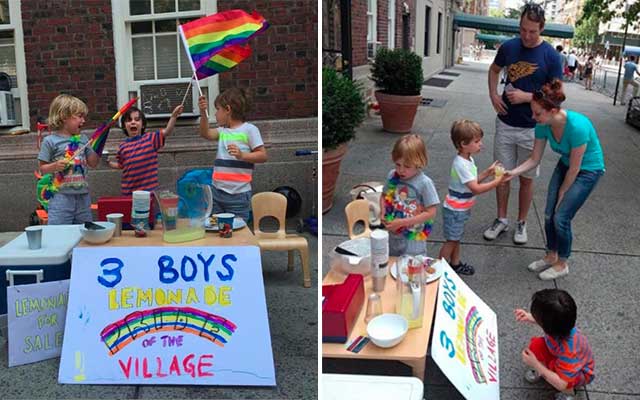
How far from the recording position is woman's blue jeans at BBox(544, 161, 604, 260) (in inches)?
140

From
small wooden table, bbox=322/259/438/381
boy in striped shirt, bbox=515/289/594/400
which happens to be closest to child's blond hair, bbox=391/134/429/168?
small wooden table, bbox=322/259/438/381

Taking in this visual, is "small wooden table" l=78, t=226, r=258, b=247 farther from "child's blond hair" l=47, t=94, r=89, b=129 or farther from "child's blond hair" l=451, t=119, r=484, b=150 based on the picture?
"child's blond hair" l=451, t=119, r=484, b=150

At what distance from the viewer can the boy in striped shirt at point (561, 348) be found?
2496mm

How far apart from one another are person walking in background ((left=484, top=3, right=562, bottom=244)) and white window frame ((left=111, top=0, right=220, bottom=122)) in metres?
2.77

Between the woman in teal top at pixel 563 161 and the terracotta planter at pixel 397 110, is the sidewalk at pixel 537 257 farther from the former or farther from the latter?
the terracotta planter at pixel 397 110

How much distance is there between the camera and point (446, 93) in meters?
15.1

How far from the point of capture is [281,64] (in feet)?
18.7

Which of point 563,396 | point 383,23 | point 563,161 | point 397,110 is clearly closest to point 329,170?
point 563,161

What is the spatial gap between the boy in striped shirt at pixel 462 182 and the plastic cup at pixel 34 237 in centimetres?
224

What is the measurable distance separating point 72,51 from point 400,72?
457cm

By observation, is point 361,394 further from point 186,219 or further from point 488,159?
point 488,159

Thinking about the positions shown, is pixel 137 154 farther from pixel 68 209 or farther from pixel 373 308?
pixel 373 308

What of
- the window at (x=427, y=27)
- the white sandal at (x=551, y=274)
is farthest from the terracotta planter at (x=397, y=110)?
the window at (x=427, y=27)

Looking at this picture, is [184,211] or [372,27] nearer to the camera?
[184,211]
